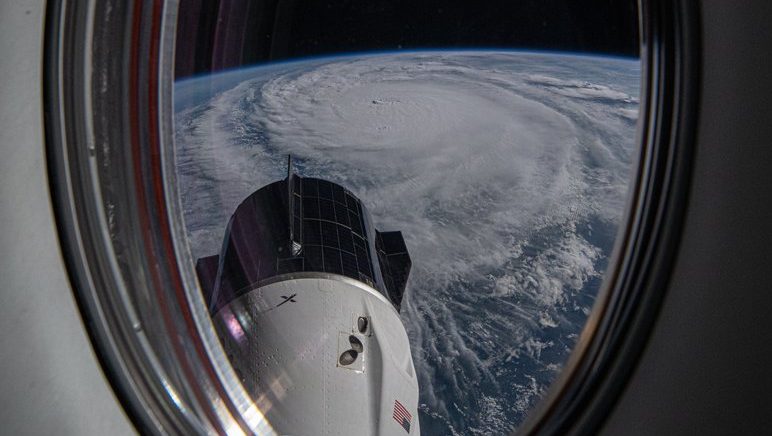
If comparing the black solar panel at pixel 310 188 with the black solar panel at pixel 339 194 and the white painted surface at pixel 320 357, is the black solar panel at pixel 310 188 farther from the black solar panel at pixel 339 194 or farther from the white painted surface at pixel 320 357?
the white painted surface at pixel 320 357

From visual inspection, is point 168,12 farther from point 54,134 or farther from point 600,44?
point 600,44

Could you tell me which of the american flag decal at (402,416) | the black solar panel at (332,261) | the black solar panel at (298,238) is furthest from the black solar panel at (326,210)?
the american flag decal at (402,416)

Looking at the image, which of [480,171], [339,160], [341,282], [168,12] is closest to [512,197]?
[480,171]

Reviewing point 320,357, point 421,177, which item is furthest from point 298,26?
point 421,177

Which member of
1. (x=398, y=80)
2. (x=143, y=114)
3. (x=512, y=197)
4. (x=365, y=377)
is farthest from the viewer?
(x=398, y=80)

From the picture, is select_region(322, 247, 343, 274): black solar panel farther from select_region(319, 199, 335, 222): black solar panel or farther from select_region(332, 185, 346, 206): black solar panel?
select_region(332, 185, 346, 206): black solar panel

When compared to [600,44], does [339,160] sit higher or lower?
lower
